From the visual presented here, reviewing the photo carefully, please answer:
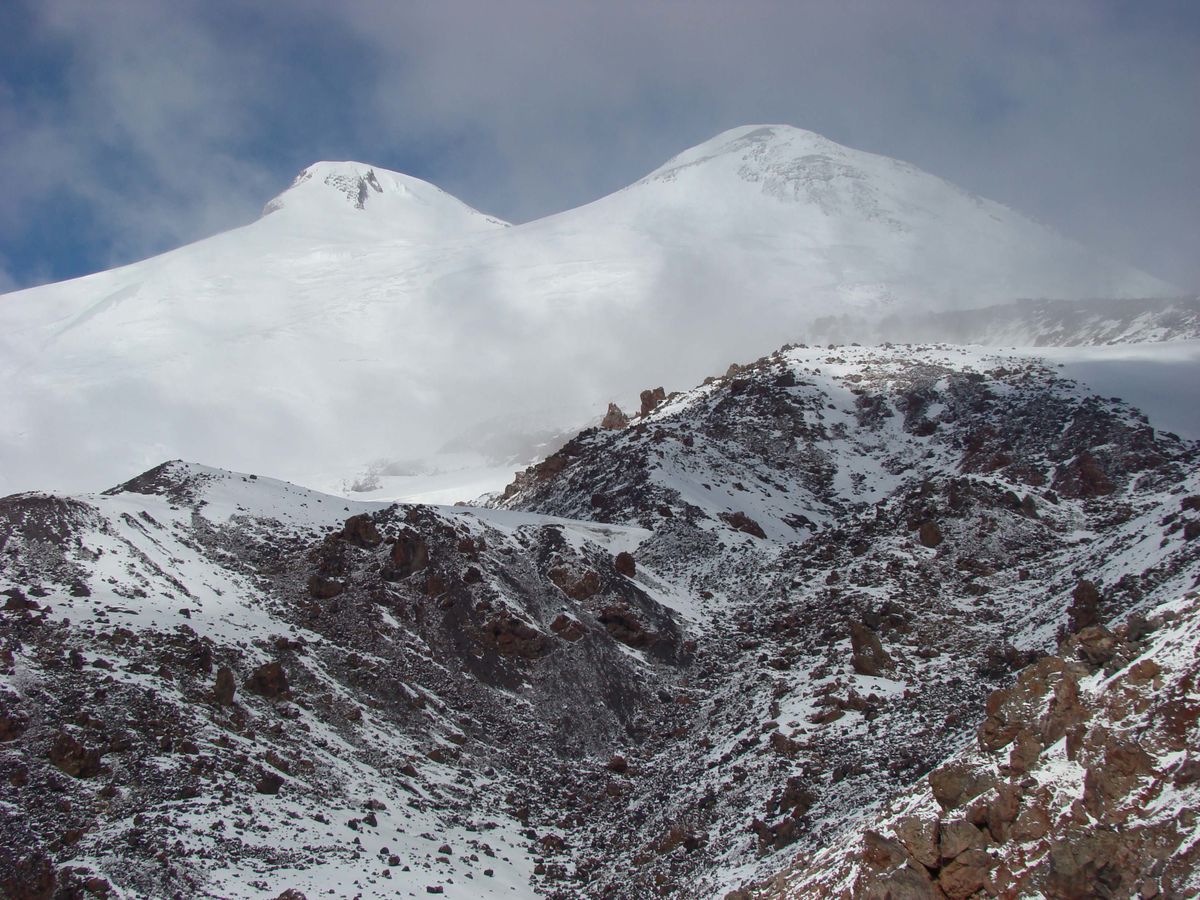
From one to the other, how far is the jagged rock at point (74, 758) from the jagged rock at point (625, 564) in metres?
22.8

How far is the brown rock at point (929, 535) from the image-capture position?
39.9 meters

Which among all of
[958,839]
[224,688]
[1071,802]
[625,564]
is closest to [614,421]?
[625,564]

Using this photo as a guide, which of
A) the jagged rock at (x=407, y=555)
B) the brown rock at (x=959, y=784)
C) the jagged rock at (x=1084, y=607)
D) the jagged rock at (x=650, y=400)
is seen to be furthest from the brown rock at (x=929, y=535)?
the jagged rock at (x=650, y=400)

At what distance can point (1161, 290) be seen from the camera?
132m

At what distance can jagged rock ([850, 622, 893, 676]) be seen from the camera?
2870 cm

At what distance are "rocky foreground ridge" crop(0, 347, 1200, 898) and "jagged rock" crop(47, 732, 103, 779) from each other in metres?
0.09

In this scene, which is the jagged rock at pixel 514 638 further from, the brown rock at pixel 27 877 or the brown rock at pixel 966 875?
the brown rock at pixel 966 875

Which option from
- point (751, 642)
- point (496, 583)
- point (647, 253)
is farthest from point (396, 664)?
point (647, 253)

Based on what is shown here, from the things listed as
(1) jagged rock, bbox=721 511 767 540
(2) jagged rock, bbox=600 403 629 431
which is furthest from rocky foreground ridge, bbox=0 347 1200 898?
(2) jagged rock, bbox=600 403 629 431

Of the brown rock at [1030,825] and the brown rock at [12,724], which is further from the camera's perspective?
the brown rock at [12,724]

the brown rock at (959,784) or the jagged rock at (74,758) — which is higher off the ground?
the jagged rock at (74,758)

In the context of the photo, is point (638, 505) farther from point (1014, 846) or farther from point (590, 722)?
point (1014, 846)

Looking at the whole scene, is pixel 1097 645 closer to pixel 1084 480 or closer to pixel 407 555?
pixel 407 555

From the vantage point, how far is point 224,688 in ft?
78.7
